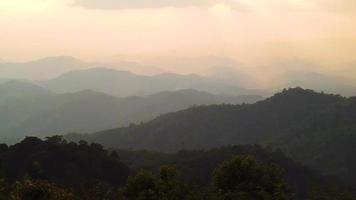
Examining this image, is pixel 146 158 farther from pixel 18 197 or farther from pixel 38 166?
pixel 18 197

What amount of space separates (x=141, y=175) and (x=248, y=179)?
444 inches

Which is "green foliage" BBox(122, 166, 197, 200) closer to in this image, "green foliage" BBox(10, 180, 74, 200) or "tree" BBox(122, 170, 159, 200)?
"tree" BBox(122, 170, 159, 200)

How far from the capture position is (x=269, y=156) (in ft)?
493

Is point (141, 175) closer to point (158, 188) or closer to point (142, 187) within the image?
point (142, 187)

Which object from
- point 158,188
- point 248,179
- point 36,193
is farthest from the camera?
point 248,179

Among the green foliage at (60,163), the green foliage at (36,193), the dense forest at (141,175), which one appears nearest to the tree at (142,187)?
the dense forest at (141,175)

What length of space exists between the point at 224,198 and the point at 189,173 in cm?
8905

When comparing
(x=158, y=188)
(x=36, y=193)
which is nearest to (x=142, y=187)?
(x=158, y=188)

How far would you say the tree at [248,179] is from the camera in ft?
148

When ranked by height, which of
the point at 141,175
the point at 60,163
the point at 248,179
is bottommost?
the point at 60,163

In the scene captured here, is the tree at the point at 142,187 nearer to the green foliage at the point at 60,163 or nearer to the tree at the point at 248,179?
the tree at the point at 248,179

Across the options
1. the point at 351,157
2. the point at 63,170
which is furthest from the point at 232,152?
the point at 63,170

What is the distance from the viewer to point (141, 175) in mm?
40625

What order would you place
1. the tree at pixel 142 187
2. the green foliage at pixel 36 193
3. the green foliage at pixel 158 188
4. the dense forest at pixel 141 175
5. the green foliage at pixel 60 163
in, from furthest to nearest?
the green foliage at pixel 60 163
the dense forest at pixel 141 175
the tree at pixel 142 187
the green foliage at pixel 158 188
the green foliage at pixel 36 193
